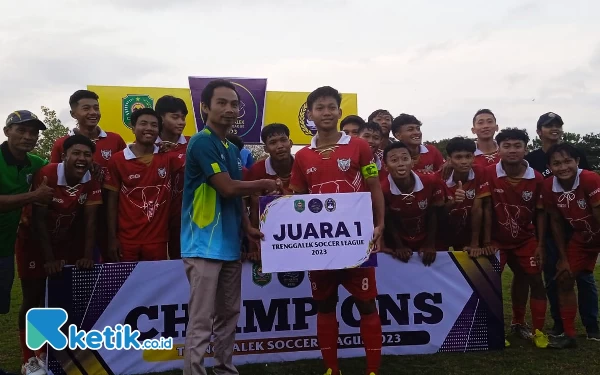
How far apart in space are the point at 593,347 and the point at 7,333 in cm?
671

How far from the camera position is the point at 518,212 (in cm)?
547

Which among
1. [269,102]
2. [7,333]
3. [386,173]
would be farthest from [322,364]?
[269,102]

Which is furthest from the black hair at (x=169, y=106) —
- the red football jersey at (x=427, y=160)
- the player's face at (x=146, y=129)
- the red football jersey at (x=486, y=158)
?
the red football jersey at (x=486, y=158)

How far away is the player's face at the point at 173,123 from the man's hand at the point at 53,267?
1741 millimetres

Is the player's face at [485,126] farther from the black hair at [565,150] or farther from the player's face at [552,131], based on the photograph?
the black hair at [565,150]

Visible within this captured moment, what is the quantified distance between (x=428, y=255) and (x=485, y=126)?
92.4 inches

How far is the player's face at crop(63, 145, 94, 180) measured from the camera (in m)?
4.72

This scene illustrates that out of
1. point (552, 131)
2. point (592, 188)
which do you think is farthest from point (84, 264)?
point (552, 131)

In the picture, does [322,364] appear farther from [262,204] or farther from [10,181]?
[10,181]

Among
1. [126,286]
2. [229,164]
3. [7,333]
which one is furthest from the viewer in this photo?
[7,333]

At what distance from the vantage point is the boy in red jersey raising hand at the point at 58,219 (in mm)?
4680

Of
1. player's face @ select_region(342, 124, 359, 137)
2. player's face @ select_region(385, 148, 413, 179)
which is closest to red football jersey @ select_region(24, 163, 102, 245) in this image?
player's face @ select_region(385, 148, 413, 179)

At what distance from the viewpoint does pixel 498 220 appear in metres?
5.52

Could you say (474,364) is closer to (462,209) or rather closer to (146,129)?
(462,209)
